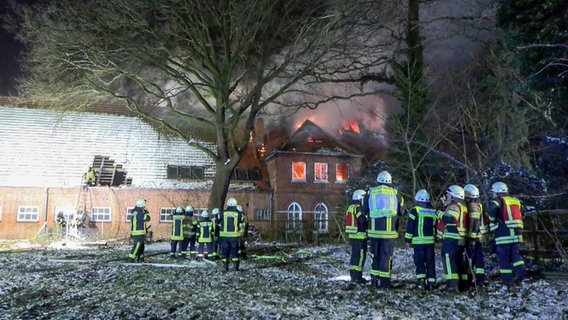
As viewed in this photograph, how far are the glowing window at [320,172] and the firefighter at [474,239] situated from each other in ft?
86.1

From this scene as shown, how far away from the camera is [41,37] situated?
17266mm

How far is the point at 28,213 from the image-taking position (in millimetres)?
31672

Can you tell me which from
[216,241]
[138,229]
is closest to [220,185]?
[216,241]

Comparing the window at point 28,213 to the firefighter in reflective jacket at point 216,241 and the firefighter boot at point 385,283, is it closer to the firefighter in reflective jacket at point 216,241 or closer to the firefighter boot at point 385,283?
the firefighter in reflective jacket at point 216,241

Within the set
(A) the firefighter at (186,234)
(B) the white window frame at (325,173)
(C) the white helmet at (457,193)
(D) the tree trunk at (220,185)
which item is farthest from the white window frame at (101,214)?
(C) the white helmet at (457,193)

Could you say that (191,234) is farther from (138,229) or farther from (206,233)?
(138,229)

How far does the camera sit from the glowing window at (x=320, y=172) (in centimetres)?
3634

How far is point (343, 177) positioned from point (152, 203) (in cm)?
1444

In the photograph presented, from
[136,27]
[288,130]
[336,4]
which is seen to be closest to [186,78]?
[136,27]

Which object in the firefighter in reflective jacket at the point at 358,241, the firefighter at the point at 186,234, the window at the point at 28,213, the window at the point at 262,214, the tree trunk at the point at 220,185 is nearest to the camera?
the firefighter in reflective jacket at the point at 358,241

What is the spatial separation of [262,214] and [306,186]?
3966 mm

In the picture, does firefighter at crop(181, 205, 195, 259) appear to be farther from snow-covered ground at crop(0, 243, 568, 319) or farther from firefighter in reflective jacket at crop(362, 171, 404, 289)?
firefighter in reflective jacket at crop(362, 171, 404, 289)

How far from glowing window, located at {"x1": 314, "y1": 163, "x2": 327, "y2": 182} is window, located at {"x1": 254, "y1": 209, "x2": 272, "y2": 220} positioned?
14.6 ft

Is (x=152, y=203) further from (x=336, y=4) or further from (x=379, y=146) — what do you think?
(x=379, y=146)
